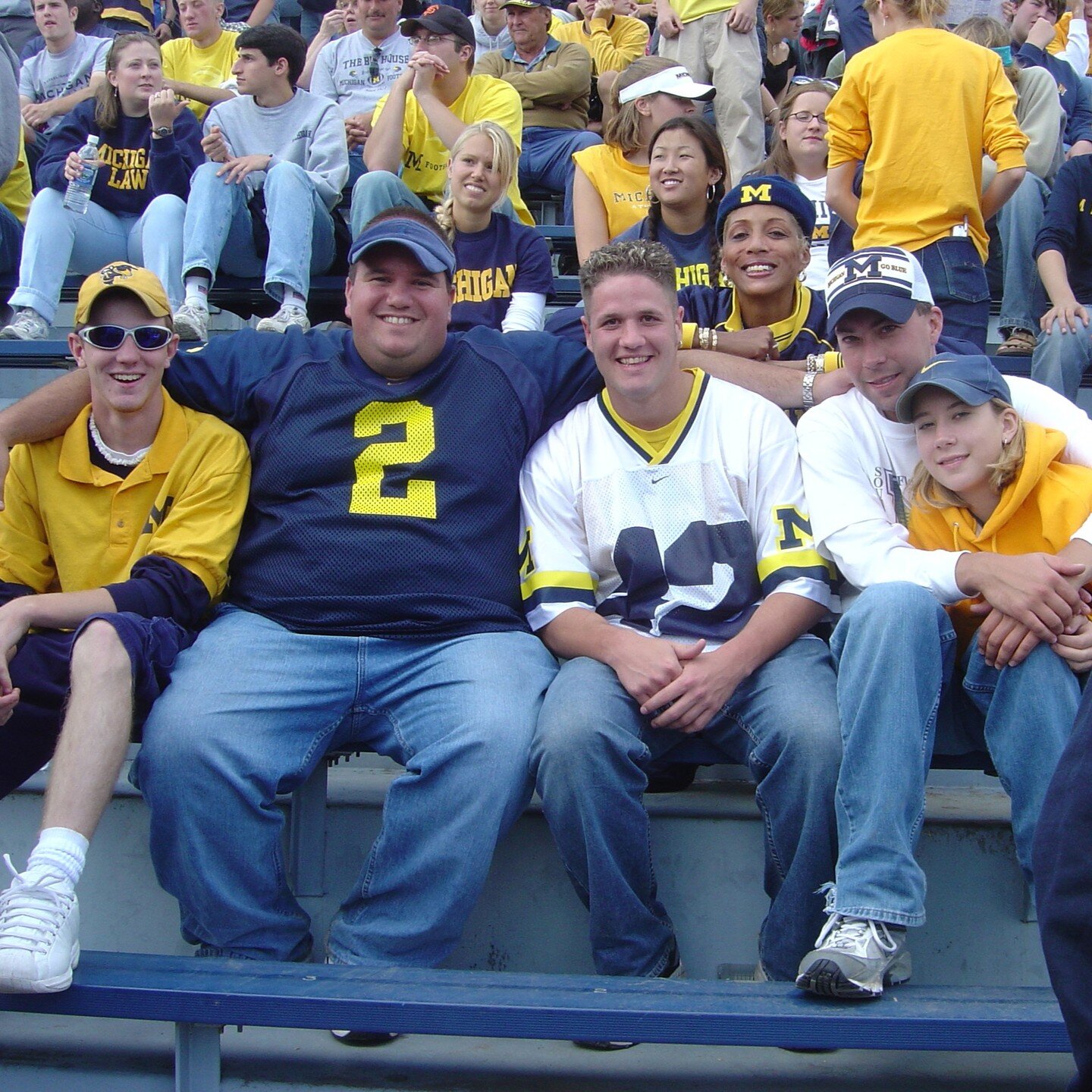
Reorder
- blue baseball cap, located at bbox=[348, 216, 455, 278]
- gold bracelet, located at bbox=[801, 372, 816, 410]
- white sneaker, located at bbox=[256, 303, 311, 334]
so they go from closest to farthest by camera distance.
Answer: blue baseball cap, located at bbox=[348, 216, 455, 278] < gold bracelet, located at bbox=[801, 372, 816, 410] < white sneaker, located at bbox=[256, 303, 311, 334]

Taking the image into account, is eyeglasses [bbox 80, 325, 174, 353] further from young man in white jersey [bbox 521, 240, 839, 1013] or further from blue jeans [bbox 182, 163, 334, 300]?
blue jeans [bbox 182, 163, 334, 300]

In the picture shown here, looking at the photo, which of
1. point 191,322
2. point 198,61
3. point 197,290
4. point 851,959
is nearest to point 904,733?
point 851,959

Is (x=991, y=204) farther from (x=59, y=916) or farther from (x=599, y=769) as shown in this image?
(x=59, y=916)

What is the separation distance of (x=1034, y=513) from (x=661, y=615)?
769 millimetres

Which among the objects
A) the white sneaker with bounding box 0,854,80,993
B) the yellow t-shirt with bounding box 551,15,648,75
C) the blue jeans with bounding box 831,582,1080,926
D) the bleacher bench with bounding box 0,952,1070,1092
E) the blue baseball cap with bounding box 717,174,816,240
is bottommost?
the bleacher bench with bounding box 0,952,1070,1092

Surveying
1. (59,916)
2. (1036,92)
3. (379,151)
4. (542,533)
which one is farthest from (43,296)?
(1036,92)

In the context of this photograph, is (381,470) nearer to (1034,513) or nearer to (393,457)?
(393,457)

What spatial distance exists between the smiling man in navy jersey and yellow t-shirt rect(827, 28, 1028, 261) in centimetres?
152

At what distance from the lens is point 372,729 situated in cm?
245

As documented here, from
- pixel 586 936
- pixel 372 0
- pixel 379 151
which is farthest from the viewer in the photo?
pixel 372 0

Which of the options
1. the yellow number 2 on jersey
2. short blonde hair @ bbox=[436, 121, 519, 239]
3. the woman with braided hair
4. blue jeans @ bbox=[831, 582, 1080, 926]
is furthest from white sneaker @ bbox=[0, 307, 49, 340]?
blue jeans @ bbox=[831, 582, 1080, 926]

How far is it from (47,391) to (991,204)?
3.04 metres

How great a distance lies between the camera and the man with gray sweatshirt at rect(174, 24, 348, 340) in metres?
4.22

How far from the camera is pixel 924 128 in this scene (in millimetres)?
3789
